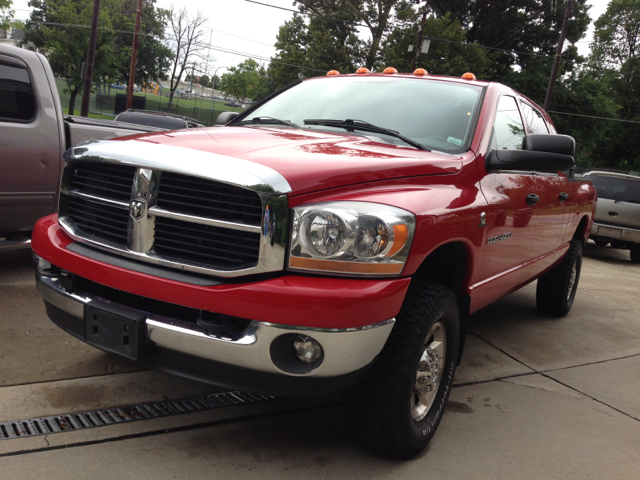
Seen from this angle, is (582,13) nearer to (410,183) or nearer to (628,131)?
(628,131)

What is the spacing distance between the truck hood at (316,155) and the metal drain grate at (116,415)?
3.42 ft

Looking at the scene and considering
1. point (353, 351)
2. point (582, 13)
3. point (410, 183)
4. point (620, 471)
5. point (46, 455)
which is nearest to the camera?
point (353, 351)

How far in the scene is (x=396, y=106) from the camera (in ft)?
11.3

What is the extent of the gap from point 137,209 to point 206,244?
0.32 meters

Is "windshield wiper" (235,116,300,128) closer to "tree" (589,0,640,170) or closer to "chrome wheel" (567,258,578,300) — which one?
"chrome wheel" (567,258,578,300)

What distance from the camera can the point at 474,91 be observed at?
354 cm

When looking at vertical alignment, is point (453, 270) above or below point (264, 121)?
below

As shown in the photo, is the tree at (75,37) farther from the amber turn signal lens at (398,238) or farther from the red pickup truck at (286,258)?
the amber turn signal lens at (398,238)

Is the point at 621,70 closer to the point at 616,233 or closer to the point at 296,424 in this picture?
the point at 616,233

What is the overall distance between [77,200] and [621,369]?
12.5 feet

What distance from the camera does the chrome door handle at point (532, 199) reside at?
3625mm

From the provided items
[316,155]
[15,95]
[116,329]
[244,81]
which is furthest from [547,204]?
[244,81]

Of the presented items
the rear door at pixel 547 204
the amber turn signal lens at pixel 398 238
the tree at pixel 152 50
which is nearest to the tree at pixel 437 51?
the tree at pixel 152 50

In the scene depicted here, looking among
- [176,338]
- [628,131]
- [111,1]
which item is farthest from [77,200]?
[628,131]
